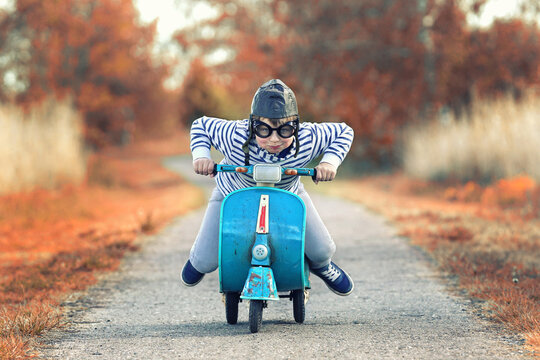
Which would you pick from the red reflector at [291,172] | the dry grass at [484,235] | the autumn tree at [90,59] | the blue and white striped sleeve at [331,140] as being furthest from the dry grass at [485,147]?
the autumn tree at [90,59]

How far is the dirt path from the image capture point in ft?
12.8

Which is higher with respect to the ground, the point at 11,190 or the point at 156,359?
the point at 11,190

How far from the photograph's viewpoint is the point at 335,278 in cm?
465

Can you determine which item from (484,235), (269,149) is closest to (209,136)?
(269,149)

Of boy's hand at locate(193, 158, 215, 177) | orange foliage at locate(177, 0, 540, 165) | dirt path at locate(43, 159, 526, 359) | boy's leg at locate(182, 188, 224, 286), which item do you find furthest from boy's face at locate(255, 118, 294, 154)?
orange foliage at locate(177, 0, 540, 165)

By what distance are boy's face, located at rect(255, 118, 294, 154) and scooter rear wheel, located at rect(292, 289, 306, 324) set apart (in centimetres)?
92

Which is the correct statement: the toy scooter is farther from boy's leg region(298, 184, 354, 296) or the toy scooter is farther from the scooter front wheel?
boy's leg region(298, 184, 354, 296)

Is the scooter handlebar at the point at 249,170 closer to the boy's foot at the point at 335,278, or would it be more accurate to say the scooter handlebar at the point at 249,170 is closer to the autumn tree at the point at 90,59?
the boy's foot at the point at 335,278

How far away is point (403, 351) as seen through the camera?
3.86m

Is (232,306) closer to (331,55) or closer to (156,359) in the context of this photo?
(156,359)

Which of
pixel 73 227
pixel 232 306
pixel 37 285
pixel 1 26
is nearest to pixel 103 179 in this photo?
pixel 1 26

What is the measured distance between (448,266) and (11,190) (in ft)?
24.1

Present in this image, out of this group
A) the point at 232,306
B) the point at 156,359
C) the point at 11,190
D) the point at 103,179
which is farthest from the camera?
the point at 103,179

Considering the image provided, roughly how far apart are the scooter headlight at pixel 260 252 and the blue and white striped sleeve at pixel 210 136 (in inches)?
25.1
